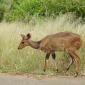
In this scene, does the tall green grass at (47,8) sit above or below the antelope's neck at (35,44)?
above

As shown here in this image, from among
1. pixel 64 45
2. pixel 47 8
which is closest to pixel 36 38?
pixel 64 45

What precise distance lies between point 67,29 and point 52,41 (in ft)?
9.53

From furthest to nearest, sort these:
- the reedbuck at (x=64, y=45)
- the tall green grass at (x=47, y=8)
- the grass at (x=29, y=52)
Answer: the tall green grass at (x=47, y=8)
the grass at (x=29, y=52)
the reedbuck at (x=64, y=45)

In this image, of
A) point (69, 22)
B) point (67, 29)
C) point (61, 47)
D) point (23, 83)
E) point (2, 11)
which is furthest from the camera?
point (2, 11)

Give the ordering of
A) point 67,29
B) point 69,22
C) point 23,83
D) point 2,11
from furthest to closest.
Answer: point 2,11, point 69,22, point 67,29, point 23,83

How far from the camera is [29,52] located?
502 inches

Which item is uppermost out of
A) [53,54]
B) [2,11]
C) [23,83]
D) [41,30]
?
[2,11]

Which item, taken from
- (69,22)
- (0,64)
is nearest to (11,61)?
(0,64)

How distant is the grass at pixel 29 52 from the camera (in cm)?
1179

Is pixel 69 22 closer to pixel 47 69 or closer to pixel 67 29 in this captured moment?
pixel 67 29

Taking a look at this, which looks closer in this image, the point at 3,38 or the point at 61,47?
the point at 61,47

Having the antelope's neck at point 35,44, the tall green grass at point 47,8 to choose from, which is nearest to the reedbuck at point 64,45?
the antelope's neck at point 35,44

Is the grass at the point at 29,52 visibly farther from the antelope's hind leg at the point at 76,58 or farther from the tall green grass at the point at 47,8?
the tall green grass at the point at 47,8

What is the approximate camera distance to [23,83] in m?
9.47
